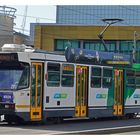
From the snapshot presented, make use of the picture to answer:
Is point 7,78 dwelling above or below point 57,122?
above

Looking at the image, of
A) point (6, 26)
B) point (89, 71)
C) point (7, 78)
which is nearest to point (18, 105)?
point (7, 78)

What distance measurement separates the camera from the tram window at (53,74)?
2281cm

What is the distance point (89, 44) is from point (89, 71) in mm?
57249

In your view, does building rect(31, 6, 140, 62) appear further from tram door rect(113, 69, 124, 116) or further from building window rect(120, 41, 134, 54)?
tram door rect(113, 69, 124, 116)

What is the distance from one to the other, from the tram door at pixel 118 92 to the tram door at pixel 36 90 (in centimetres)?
626

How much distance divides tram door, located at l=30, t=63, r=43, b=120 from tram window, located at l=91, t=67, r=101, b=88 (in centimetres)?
386

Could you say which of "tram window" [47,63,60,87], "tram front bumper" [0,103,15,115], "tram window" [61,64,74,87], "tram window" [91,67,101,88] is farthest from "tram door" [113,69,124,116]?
"tram front bumper" [0,103,15,115]

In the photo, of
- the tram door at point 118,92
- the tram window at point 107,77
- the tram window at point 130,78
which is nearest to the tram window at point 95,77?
Result: the tram window at point 107,77

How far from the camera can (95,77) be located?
84.5ft

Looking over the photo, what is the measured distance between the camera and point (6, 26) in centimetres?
7869

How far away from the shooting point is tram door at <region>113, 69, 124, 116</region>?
27.6 meters

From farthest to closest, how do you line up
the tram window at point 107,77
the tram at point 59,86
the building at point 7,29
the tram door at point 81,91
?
1. the building at point 7,29
2. the tram window at point 107,77
3. the tram door at point 81,91
4. the tram at point 59,86

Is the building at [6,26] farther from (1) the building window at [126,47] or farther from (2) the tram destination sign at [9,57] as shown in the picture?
(2) the tram destination sign at [9,57]
